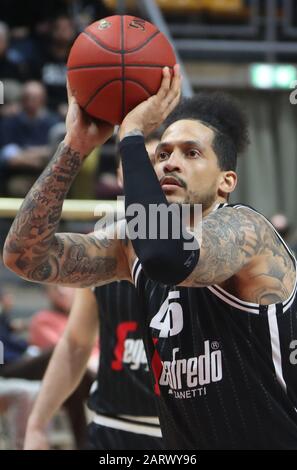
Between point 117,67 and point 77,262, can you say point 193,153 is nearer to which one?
point 117,67

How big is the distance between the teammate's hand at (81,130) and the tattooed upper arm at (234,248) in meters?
0.51

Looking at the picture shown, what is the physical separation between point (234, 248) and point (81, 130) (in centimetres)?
69

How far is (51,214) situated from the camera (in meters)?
3.14

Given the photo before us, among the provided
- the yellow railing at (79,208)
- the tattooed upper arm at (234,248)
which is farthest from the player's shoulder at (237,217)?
the yellow railing at (79,208)

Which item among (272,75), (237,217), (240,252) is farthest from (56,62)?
(240,252)

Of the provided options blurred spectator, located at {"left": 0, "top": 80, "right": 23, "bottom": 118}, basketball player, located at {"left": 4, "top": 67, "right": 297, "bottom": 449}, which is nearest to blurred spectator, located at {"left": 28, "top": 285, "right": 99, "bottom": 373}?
blurred spectator, located at {"left": 0, "top": 80, "right": 23, "bottom": 118}

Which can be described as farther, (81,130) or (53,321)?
(53,321)

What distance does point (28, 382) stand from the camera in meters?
5.76

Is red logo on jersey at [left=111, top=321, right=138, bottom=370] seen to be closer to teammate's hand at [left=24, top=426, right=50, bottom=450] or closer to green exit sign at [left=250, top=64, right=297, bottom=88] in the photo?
teammate's hand at [left=24, top=426, right=50, bottom=450]

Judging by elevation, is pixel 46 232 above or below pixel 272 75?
above

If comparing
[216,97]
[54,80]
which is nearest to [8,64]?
[54,80]

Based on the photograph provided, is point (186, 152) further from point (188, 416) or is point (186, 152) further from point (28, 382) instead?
point (28, 382)

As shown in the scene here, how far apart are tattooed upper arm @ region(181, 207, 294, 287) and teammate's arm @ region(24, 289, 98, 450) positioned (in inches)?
56.9
